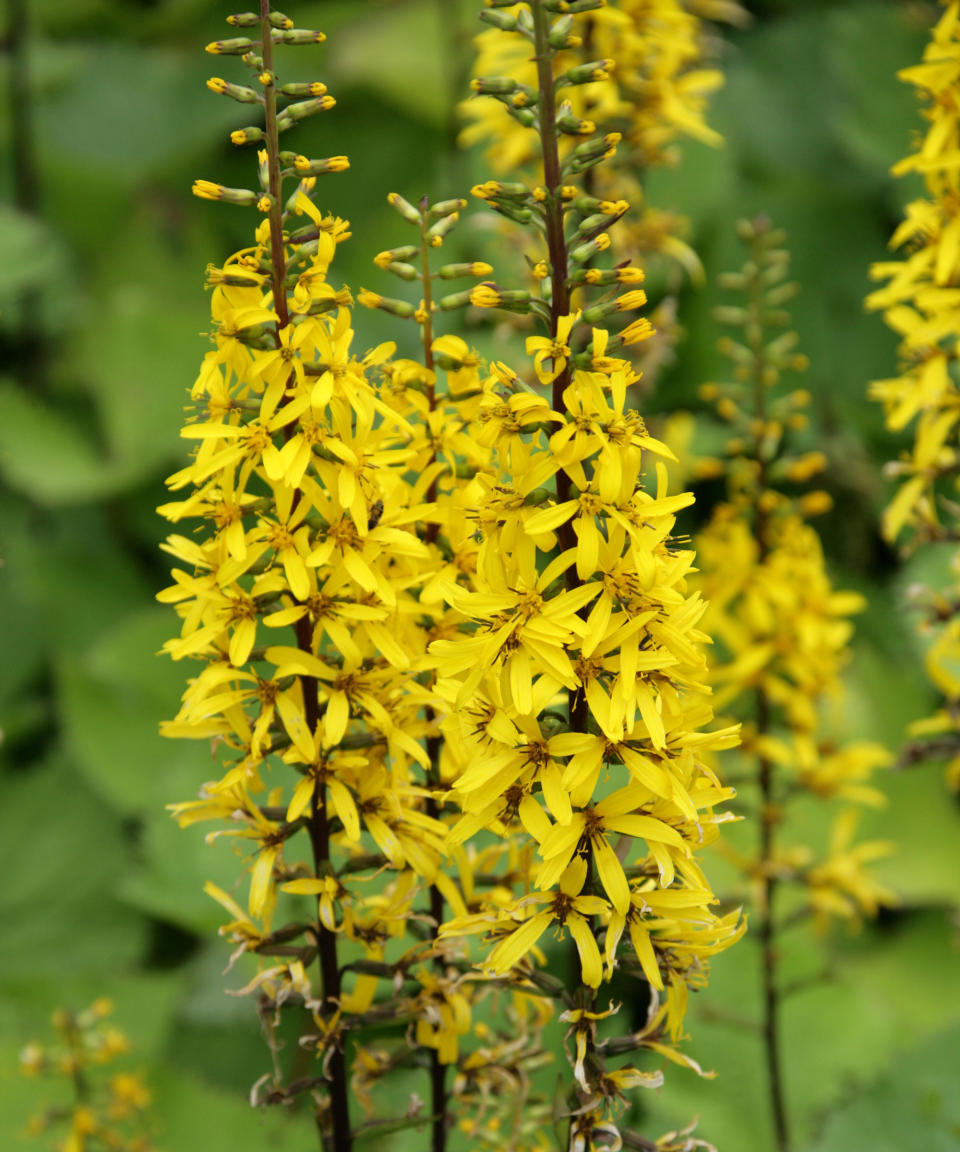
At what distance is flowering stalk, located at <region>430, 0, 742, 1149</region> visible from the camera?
1.50 meters

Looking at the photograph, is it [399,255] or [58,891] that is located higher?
[399,255]

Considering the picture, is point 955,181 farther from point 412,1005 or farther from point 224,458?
point 412,1005

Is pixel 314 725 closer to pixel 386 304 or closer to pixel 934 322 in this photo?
pixel 386 304

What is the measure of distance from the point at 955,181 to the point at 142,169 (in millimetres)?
4327

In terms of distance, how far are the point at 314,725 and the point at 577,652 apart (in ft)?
1.28

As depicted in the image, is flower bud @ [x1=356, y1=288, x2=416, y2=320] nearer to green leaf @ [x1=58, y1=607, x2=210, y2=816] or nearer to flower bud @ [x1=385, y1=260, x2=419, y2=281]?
flower bud @ [x1=385, y1=260, x2=419, y2=281]

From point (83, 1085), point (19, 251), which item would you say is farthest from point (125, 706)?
point (83, 1085)

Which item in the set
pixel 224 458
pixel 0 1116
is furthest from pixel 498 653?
pixel 0 1116

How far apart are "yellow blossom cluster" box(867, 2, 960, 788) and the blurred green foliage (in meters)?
0.99

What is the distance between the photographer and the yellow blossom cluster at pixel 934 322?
93.3 inches

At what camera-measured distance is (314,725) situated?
1.72 meters

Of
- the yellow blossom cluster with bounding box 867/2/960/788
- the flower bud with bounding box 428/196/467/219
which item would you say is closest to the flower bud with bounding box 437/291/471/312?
the flower bud with bounding box 428/196/467/219

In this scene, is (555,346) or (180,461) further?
(180,461)

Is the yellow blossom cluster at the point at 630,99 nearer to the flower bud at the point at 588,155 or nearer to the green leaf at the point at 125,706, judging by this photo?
the flower bud at the point at 588,155
